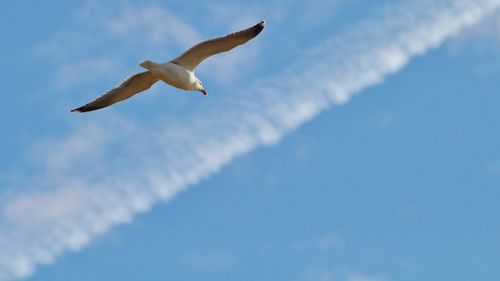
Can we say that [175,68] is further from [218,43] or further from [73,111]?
[73,111]

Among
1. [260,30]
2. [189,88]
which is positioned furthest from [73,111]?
[260,30]

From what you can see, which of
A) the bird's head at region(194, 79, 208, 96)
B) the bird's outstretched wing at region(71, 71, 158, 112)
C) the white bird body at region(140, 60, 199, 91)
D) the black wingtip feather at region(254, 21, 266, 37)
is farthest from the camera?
the bird's head at region(194, 79, 208, 96)

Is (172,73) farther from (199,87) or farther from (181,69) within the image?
(199,87)

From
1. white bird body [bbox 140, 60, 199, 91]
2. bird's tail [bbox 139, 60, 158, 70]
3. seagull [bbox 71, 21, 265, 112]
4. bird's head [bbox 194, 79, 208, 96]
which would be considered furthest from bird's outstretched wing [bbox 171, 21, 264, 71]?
bird's head [bbox 194, 79, 208, 96]

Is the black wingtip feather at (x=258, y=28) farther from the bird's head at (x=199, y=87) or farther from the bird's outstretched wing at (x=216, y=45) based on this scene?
the bird's head at (x=199, y=87)

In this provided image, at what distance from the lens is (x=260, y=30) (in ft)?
124

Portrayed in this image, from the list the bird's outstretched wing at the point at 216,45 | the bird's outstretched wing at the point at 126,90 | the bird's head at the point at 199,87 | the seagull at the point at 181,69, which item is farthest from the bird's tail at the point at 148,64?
the bird's head at the point at 199,87

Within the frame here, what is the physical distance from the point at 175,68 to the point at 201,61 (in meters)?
1.03

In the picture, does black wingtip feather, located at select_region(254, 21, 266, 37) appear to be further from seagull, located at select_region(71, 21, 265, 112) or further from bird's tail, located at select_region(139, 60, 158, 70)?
bird's tail, located at select_region(139, 60, 158, 70)

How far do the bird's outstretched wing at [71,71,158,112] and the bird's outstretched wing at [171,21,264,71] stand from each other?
1039mm

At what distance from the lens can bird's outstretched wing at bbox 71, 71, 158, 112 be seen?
3844 cm

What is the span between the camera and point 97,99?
39.2m

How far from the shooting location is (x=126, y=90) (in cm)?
3881

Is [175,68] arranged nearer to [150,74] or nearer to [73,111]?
[150,74]
